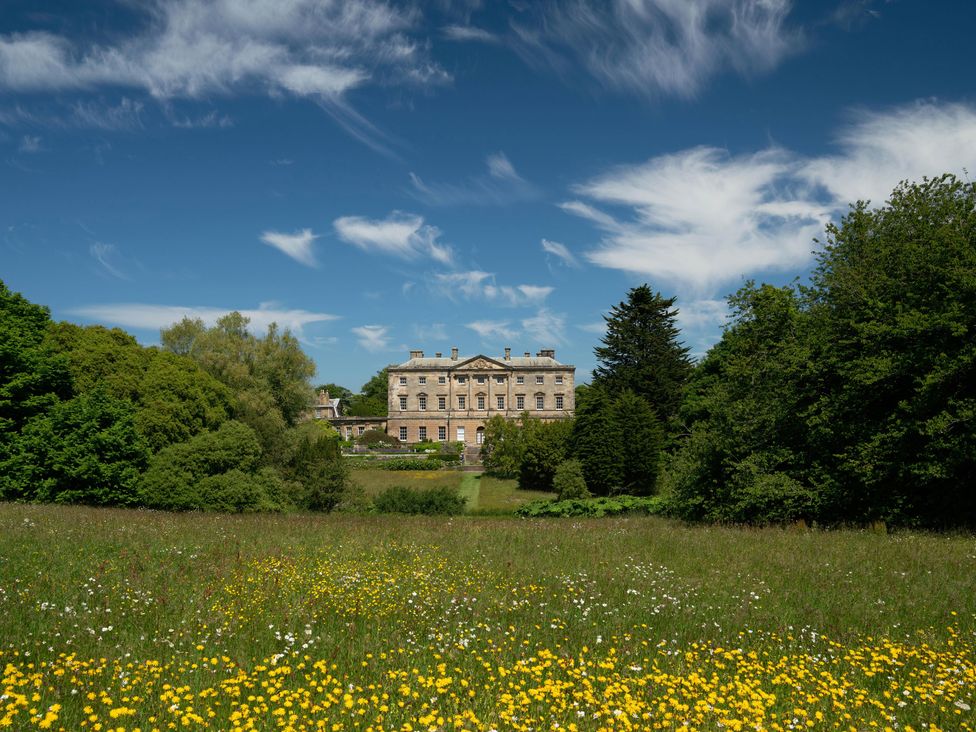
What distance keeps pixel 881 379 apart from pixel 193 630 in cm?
1813

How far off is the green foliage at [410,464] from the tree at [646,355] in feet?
53.3

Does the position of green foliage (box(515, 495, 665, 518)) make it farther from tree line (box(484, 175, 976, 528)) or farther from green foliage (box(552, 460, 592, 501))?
green foliage (box(552, 460, 592, 501))

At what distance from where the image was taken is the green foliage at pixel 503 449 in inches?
1973

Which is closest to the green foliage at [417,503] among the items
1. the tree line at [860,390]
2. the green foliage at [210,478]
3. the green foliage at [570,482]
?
the green foliage at [210,478]

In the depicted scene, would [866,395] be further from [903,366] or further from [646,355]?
[646,355]

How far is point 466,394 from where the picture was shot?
83.4m

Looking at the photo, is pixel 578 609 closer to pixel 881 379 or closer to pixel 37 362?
pixel 881 379

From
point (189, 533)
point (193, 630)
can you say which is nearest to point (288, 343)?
point (189, 533)

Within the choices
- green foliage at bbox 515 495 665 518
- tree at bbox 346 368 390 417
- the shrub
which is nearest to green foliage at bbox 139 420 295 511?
green foliage at bbox 515 495 665 518

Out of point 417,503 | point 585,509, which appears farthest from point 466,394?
point 417,503

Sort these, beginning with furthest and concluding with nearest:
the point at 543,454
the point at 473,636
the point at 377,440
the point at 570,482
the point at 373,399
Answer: the point at 373,399 < the point at 377,440 < the point at 543,454 < the point at 570,482 < the point at 473,636

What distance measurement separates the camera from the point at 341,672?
238 inches

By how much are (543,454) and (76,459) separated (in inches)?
1188

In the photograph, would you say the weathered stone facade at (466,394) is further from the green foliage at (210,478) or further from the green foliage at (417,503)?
the green foliage at (210,478)
